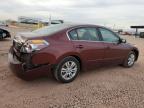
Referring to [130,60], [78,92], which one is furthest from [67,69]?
[130,60]

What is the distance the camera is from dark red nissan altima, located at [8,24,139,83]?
16.0 ft

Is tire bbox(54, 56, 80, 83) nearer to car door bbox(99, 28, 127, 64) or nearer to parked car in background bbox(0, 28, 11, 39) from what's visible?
car door bbox(99, 28, 127, 64)

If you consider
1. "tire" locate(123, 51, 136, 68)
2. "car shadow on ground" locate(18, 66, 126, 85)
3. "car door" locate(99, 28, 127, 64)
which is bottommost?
"car shadow on ground" locate(18, 66, 126, 85)

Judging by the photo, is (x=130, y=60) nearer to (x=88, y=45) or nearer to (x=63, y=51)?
(x=88, y=45)

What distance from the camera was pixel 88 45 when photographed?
580cm

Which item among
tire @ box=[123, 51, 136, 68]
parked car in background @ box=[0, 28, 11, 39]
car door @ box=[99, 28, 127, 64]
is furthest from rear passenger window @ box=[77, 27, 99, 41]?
parked car in background @ box=[0, 28, 11, 39]

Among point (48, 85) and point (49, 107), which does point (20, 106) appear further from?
point (48, 85)

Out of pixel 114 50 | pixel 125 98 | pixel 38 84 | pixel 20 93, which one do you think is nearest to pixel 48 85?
pixel 38 84

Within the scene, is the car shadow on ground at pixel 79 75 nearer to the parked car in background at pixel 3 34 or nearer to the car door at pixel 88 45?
the car door at pixel 88 45

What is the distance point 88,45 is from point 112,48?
3.53ft

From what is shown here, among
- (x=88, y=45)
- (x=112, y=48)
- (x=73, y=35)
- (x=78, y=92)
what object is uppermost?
(x=73, y=35)

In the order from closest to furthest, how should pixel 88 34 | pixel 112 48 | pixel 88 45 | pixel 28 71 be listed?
1. pixel 28 71
2. pixel 88 45
3. pixel 88 34
4. pixel 112 48

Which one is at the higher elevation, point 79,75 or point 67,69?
point 67,69

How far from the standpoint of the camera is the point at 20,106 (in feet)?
13.7
